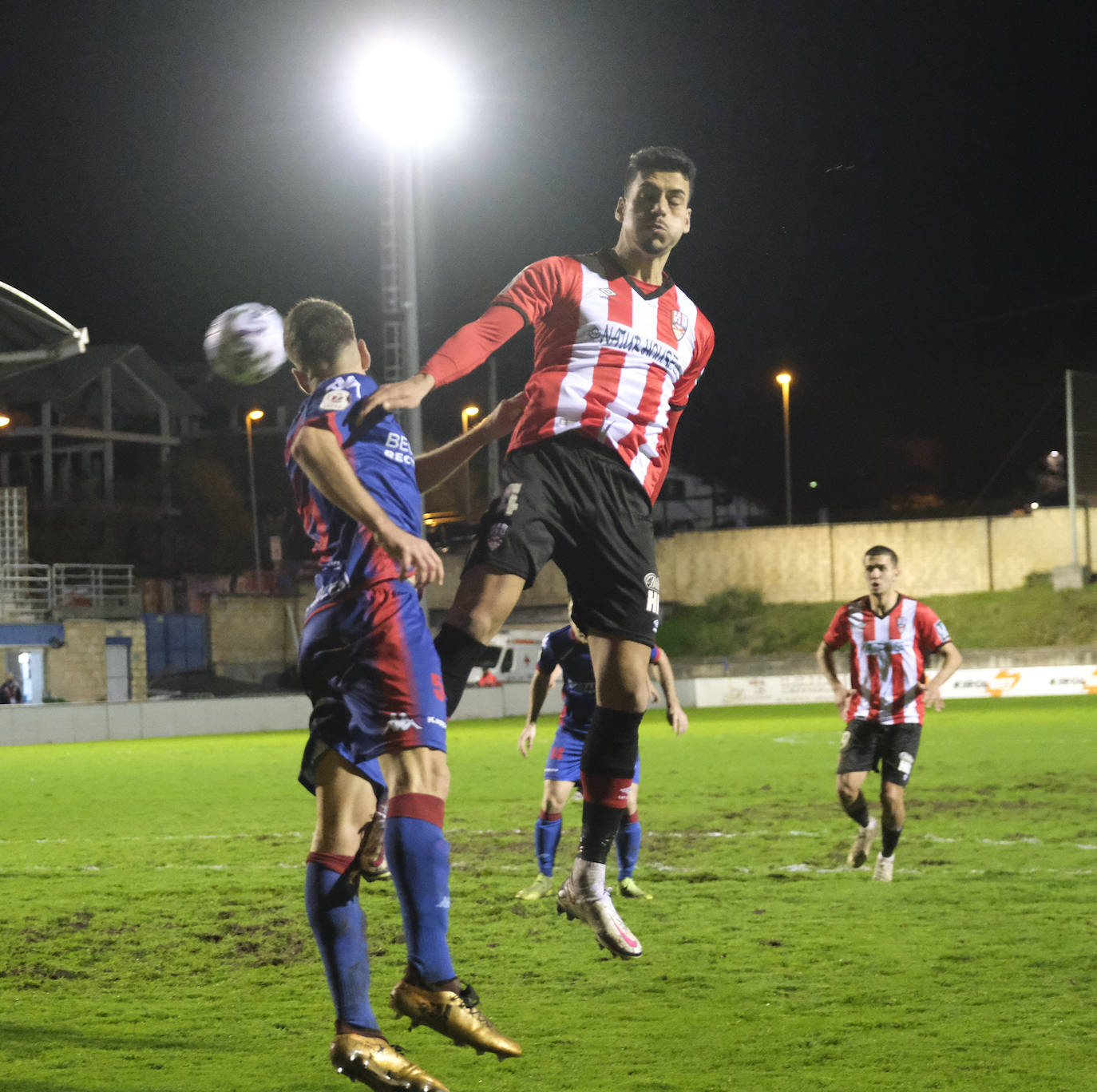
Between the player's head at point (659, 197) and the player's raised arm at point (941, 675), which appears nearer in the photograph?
the player's head at point (659, 197)

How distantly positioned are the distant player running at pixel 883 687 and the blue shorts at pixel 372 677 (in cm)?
639

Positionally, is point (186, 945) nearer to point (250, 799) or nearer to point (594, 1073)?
point (594, 1073)

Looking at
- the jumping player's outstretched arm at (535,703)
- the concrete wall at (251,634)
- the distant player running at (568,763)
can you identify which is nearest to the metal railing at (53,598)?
the concrete wall at (251,634)

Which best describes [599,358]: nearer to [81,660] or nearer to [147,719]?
[147,719]

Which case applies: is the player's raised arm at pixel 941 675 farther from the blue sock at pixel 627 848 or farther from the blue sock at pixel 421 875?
the blue sock at pixel 421 875

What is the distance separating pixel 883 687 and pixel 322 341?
6.87 meters

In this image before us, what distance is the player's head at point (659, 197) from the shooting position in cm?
440

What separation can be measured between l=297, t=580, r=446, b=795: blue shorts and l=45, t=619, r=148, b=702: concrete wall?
32250mm

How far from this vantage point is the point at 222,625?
43.9m

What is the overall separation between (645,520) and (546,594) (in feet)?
157

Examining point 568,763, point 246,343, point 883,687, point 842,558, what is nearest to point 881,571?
point 883,687

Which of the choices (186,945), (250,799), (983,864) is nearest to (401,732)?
(186,945)

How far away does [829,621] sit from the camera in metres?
50.6

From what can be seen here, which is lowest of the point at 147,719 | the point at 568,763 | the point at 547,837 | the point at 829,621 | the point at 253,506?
the point at 147,719
